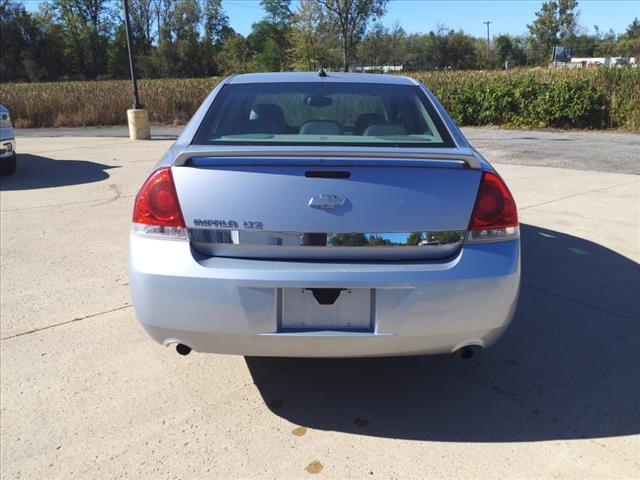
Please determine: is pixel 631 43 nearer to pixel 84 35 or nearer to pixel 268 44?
pixel 268 44

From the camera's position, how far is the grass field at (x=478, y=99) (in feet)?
58.6

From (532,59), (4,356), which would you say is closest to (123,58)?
(532,59)

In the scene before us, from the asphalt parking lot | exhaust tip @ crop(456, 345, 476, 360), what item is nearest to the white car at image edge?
the asphalt parking lot

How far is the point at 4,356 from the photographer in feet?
10.1

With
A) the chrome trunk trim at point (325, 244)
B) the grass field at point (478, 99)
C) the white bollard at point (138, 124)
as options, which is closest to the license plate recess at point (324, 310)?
the chrome trunk trim at point (325, 244)

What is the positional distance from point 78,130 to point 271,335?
810 inches

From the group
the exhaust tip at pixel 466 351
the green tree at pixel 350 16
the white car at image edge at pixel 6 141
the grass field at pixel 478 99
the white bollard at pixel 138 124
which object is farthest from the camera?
the green tree at pixel 350 16

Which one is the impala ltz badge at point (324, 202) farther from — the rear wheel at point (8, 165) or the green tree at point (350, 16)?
the green tree at point (350, 16)

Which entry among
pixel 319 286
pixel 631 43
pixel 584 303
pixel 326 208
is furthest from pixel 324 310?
pixel 631 43

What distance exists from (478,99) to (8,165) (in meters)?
16.7

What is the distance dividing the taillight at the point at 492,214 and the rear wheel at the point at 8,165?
8.62m

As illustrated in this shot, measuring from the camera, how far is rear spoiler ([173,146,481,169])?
7.37 ft

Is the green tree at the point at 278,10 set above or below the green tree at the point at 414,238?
above

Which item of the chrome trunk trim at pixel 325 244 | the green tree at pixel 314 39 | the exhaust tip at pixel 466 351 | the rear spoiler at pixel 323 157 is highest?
the green tree at pixel 314 39
